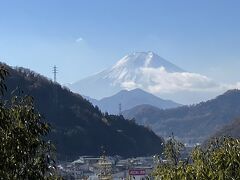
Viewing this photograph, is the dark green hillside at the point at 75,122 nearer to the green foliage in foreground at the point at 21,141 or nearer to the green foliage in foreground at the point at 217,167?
the green foliage in foreground at the point at 217,167

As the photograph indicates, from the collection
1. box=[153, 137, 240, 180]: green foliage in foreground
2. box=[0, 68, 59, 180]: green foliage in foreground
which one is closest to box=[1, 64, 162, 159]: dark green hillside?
box=[153, 137, 240, 180]: green foliage in foreground

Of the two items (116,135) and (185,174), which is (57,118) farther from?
(185,174)

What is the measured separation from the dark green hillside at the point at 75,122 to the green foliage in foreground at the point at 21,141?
145085 mm

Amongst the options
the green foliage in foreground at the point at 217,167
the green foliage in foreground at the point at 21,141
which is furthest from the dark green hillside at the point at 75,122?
the green foliage in foreground at the point at 21,141

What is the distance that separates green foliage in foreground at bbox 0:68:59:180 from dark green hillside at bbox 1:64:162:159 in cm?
14509

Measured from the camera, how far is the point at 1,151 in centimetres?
785

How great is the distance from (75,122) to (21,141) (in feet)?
524

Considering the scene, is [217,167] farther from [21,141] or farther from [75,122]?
[75,122]

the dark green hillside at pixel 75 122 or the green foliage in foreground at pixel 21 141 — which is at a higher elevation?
the dark green hillside at pixel 75 122

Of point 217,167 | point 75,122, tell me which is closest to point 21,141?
point 217,167

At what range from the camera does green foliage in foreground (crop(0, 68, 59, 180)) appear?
793cm

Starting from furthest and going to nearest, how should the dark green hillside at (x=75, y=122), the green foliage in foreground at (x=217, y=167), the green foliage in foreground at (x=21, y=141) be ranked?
the dark green hillside at (x=75, y=122) → the green foliage in foreground at (x=217, y=167) → the green foliage in foreground at (x=21, y=141)

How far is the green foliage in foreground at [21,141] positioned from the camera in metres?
7.93

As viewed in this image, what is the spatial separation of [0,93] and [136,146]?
594 feet
